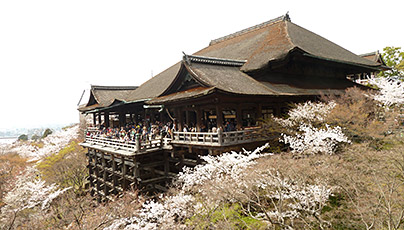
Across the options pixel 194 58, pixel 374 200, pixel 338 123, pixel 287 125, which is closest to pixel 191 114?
pixel 194 58

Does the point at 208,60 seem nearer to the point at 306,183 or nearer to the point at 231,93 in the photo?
the point at 231,93

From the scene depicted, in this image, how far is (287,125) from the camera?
1345 cm

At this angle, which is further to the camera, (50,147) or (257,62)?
(50,147)

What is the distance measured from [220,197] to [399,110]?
12.2m

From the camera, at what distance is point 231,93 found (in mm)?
11531


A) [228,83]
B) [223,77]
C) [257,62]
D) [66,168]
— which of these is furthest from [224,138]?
[66,168]

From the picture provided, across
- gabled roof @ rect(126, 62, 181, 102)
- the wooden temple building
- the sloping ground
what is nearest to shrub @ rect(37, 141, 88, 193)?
the sloping ground

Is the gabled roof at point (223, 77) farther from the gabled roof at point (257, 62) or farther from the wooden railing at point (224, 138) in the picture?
the wooden railing at point (224, 138)

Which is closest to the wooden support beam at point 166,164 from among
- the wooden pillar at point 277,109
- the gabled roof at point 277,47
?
the wooden pillar at point 277,109

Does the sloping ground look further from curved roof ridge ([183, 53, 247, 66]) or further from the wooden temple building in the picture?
curved roof ridge ([183, 53, 247, 66])

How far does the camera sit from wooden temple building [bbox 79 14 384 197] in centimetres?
1259

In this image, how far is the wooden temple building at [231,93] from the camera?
41.3 ft

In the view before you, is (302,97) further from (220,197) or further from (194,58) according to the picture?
(220,197)

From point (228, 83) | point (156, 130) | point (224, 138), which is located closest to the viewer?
point (224, 138)
